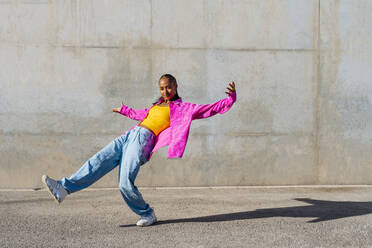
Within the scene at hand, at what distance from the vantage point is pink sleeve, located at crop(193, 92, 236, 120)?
4.60m

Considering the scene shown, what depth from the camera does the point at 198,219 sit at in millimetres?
4918

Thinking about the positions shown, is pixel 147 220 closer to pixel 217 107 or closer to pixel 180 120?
pixel 180 120

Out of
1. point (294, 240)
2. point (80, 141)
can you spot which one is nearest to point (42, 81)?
point (80, 141)

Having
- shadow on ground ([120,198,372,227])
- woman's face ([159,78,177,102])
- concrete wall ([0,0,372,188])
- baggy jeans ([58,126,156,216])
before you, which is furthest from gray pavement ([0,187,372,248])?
woman's face ([159,78,177,102])

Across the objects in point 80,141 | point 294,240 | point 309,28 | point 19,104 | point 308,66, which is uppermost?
point 309,28

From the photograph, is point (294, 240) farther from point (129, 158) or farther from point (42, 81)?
point (42, 81)

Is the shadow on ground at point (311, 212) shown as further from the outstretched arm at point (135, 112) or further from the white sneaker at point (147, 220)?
the outstretched arm at point (135, 112)

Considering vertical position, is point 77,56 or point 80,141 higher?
point 77,56

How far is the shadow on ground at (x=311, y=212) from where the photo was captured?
4.93 metres

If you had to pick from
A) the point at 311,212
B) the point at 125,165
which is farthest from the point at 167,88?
the point at 311,212

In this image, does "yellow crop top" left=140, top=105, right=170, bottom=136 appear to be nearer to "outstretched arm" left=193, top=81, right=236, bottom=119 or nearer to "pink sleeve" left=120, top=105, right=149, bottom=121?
"pink sleeve" left=120, top=105, right=149, bottom=121

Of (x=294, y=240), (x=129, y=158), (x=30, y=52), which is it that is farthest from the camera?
(x=30, y=52)

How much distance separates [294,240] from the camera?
404 cm

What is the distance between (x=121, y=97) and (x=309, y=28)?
320 cm
